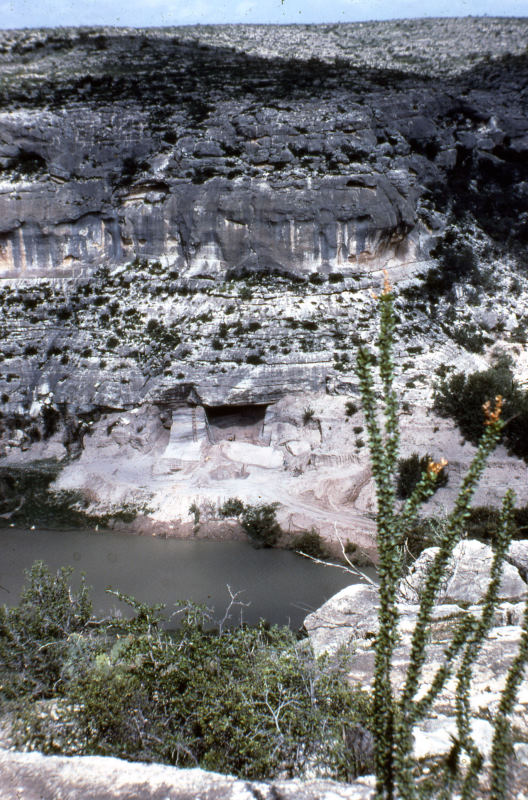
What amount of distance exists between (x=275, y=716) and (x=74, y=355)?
2455 centimetres

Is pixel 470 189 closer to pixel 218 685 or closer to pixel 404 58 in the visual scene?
pixel 404 58

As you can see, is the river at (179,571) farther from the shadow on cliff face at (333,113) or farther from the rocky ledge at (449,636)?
the shadow on cliff face at (333,113)

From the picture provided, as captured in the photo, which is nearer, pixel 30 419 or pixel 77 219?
pixel 30 419

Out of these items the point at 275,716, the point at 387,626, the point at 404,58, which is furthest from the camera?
the point at 404,58

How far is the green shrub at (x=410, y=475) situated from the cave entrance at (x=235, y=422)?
7455 mm

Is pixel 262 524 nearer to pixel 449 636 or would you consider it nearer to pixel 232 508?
pixel 232 508

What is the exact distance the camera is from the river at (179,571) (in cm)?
1529

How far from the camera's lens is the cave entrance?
24.8 m

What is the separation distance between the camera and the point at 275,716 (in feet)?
19.9

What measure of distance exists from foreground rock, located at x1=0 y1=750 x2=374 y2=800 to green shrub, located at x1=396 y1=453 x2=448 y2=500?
15.8 metres

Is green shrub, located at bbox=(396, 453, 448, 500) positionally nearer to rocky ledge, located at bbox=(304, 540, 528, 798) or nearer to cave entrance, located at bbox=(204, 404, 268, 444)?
rocky ledge, located at bbox=(304, 540, 528, 798)

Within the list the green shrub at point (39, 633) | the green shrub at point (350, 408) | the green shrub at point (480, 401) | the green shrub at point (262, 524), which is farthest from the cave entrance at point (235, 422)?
the green shrub at point (39, 633)

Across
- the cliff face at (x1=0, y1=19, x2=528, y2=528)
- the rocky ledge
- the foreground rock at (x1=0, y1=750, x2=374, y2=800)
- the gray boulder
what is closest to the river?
the cliff face at (x1=0, y1=19, x2=528, y2=528)

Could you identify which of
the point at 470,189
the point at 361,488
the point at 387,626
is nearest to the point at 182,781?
the point at 387,626
